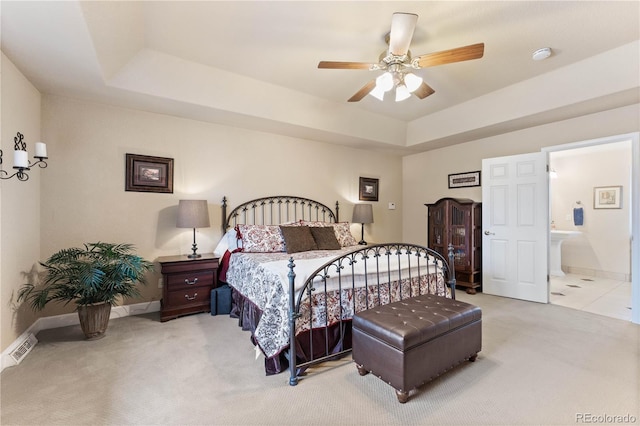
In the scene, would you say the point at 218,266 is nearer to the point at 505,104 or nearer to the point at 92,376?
the point at 92,376

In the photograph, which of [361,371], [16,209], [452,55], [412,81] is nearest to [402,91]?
[412,81]

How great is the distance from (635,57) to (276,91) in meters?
3.91

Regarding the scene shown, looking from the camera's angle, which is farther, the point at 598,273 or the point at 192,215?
the point at 598,273

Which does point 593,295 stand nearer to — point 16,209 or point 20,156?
point 20,156

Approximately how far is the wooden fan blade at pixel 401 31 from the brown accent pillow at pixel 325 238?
7.84 ft

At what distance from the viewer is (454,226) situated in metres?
4.81

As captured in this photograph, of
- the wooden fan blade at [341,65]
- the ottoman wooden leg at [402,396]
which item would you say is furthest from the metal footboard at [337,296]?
the wooden fan blade at [341,65]

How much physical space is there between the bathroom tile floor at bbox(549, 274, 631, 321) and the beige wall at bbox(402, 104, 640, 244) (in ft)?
6.31

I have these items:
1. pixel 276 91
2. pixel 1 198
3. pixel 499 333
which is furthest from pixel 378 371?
pixel 276 91

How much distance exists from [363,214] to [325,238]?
1.34 metres

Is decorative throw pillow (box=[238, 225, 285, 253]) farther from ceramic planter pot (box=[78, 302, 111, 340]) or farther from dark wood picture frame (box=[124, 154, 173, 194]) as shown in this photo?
ceramic planter pot (box=[78, 302, 111, 340])

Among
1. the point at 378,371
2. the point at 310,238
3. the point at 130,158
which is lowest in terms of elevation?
the point at 378,371

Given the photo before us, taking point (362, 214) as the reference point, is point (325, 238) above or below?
below

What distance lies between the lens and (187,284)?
3420mm
